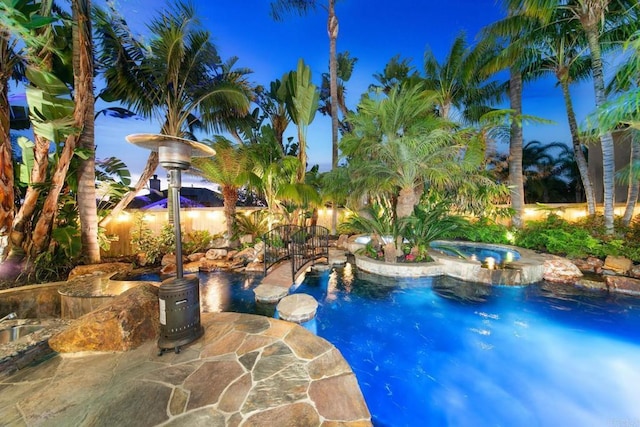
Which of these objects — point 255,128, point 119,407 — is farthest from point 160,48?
point 119,407

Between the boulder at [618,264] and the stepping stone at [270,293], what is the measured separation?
926 centimetres

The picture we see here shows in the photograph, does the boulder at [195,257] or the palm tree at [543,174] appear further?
the palm tree at [543,174]

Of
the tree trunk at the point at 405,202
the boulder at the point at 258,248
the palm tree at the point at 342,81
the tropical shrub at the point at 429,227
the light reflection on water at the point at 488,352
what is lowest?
the light reflection on water at the point at 488,352

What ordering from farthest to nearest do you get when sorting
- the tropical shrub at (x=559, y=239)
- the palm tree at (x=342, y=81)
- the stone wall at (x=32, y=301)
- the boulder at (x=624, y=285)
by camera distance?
the palm tree at (x=342, y=81), the tropical shrub at (x=559, y=239), the boulder at (x=624, y=285), the stone wall at (x=32, y=301)

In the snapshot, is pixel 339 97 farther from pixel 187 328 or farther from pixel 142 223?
pixel 187 328

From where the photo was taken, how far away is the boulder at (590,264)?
7270 millimetres

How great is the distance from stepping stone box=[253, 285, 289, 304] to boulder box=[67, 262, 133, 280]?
12.8 ft

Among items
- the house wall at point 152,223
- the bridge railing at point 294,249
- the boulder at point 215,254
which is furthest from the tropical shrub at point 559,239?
the house wall at point 152,223

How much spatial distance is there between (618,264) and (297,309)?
363 inches

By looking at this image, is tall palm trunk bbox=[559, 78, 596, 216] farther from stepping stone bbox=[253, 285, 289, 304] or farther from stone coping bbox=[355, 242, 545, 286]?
stepping stone bbox=[253, 285, 289, 304]

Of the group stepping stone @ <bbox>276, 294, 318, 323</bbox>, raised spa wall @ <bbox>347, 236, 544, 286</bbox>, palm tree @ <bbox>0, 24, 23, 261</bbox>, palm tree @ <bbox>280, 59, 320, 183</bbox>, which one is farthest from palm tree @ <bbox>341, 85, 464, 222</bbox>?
palm tree @ <bbox>0, 24, 23, 261</bbox>

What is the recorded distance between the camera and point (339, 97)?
16078 mm

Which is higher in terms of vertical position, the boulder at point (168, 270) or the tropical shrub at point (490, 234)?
the tropical shrub at point (490, 234)

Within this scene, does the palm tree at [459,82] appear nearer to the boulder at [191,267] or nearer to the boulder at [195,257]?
the boulder at [195,257]
